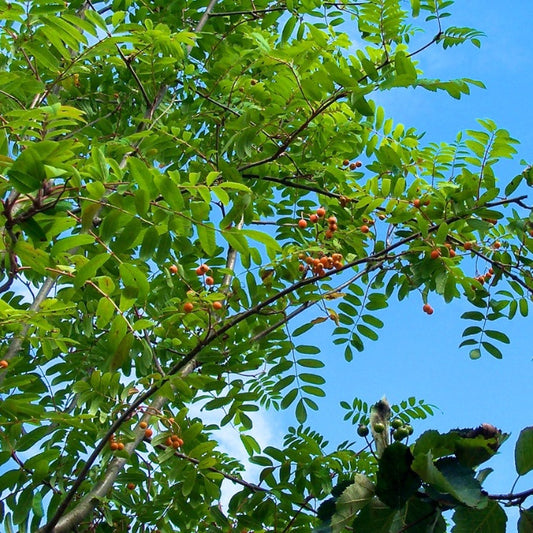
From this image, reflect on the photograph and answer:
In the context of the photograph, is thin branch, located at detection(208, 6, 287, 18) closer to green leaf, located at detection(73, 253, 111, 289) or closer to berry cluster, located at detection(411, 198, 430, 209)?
berry cluster, located at detection(411, 198, 430, 209)

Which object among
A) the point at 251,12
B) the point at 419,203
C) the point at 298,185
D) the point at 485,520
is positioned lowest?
the point at 485,520

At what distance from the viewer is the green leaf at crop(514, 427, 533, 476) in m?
1.00

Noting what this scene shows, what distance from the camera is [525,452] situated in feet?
3.30

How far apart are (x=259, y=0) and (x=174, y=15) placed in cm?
61

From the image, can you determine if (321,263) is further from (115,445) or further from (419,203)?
(115,445)

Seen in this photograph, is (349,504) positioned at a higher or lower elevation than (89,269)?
lower

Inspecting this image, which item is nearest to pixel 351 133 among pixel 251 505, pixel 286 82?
pixel 286 82

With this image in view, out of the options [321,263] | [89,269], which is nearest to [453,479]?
[89,269]

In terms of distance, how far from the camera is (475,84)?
271 cm

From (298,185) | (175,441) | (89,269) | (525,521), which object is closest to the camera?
(525,521)

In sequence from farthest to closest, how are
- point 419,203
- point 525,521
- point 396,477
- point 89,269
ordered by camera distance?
1. point 419,203
2. point 89,269
3. point 396,477
4. point 525,521

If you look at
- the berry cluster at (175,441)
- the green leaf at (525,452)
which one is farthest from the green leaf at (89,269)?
the green leaf at (525,452)

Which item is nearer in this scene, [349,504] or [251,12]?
[349,504]

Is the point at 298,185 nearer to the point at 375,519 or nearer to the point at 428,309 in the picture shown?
the point at 428,309
